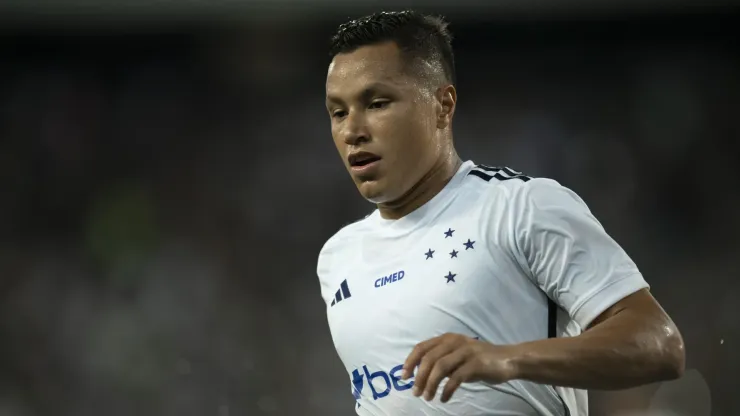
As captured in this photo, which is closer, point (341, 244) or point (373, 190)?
point (373, 190)

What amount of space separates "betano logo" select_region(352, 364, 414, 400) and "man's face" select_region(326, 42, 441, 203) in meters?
0.46

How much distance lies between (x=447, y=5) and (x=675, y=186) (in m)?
1.72

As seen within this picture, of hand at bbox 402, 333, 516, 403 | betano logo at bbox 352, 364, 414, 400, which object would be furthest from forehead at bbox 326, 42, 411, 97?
hand at bbox 402, 333, 516, 403

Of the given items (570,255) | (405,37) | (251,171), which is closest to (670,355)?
(570,255)

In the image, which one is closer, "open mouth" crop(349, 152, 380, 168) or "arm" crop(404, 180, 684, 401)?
"arm" crop(404, 180, 684, 401)

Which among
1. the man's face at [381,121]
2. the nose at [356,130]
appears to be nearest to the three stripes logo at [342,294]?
the man's face at [381,121]

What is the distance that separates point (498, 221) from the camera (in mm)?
1899

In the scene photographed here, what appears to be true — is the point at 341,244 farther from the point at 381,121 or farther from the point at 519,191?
the point at 519,191

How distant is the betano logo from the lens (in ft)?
6.40

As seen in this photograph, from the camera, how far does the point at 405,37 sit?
7.09 feet

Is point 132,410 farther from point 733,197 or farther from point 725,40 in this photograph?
point 725,40

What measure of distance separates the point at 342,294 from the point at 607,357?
2.85 ft

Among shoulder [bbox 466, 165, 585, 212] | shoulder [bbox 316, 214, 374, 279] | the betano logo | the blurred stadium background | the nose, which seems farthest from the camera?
the blurred stadium background

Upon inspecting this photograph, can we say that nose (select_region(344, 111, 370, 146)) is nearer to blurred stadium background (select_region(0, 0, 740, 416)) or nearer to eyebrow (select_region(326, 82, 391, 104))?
eyebrow (select_region(326, 82, 391, 104))
